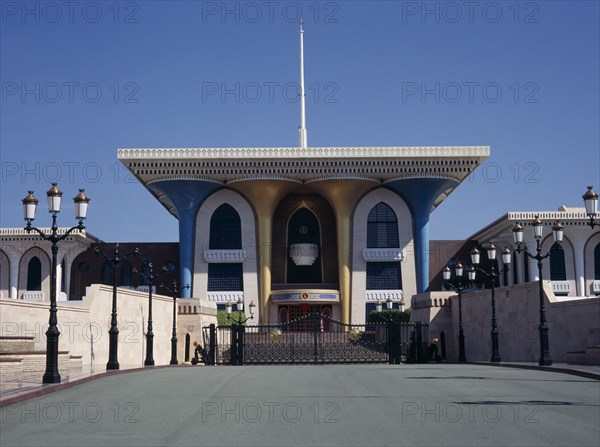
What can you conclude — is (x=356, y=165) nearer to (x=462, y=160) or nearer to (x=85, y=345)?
(x=462, y=160)

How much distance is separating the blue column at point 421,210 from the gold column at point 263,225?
9190mm

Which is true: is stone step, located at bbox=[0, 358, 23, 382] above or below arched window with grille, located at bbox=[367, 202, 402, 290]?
below

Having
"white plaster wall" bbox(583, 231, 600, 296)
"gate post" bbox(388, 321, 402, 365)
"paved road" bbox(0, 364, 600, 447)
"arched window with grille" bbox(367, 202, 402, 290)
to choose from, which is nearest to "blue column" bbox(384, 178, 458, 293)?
"arched window with grille" bbox(367, 202, 402, 290)

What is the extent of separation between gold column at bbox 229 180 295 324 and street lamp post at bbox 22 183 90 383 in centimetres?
4369

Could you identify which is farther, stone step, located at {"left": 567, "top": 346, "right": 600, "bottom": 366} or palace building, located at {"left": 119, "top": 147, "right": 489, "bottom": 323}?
palace building, located at {"left": 119, "top": 147, "right": 489, "bottom": 323}

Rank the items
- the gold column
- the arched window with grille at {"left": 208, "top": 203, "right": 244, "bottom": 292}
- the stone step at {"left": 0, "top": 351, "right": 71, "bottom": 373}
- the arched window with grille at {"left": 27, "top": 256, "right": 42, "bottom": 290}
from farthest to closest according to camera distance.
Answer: the arched window with grille at {"left": 27, "top": 256, "right": 42, "bottom": 290} → the arched window with grille at {"left": 208, "top": 203, "right": 244, "bottom": 292} → the gold column → the stone step at {"left": 0, "top": 351, "right": 71, "bottom": 373}

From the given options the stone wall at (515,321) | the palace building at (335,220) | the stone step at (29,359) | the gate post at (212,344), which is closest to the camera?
the stone step at (29,359)

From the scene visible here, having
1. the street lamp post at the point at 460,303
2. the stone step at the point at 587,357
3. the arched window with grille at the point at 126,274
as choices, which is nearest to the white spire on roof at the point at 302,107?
the arched window with grille at the point at 126,274

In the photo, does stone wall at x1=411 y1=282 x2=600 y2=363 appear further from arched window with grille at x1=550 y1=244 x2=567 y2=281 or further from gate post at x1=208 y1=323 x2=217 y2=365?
arched window with grille at x1=550 y1=244 x2=567 y2=281

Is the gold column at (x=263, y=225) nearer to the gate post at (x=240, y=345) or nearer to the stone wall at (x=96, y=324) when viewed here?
the stone wall at (x=96, y=324)

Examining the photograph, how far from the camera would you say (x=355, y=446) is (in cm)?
907

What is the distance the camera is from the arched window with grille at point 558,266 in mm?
64125

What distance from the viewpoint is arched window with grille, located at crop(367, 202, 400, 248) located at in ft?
216

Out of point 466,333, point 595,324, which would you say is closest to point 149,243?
point 466,333
